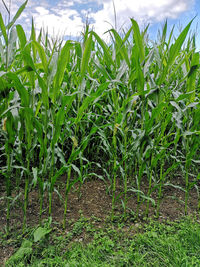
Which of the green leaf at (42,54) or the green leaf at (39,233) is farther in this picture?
the green leaf at (39,233)

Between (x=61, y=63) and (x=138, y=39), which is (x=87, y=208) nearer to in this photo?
(x=61, y=63)

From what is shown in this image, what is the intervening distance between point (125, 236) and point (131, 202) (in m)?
0.53

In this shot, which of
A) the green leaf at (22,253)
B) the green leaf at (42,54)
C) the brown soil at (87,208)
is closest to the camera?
the green leaf at (42,54)

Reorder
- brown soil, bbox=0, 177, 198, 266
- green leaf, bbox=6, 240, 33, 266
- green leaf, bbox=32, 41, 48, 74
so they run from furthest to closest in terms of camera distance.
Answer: brown soil, bbox=0, 177, 198, 266 → green leaf, bbox=6, 240, 33, 266 → green leaf, bbox=32, 41, 48, 74

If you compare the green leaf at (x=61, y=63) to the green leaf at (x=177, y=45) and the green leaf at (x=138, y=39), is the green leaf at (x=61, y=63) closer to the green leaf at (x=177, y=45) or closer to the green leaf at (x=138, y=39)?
the green leaf at (x=138, y=39)

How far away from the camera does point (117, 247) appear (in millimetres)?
1658

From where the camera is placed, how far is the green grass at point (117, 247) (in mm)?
1524

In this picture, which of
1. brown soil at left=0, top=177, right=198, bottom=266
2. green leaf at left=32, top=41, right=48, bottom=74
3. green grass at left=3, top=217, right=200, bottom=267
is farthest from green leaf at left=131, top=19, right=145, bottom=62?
green grass at left=3, top=217, right=200, bottom=267

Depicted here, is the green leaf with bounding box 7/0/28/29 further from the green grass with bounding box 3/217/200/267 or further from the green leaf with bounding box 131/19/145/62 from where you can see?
the green grass with bounding box 3/217/200/267

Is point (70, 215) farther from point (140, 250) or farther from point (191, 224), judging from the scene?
point (191, 224)

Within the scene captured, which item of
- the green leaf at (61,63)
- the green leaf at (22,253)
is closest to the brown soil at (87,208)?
the green leaf at (22,253)

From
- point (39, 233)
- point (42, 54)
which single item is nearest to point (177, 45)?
point (42, 54)

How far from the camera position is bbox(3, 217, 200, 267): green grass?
152 cm

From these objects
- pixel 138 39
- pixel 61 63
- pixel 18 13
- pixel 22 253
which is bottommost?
pixel 22 253
